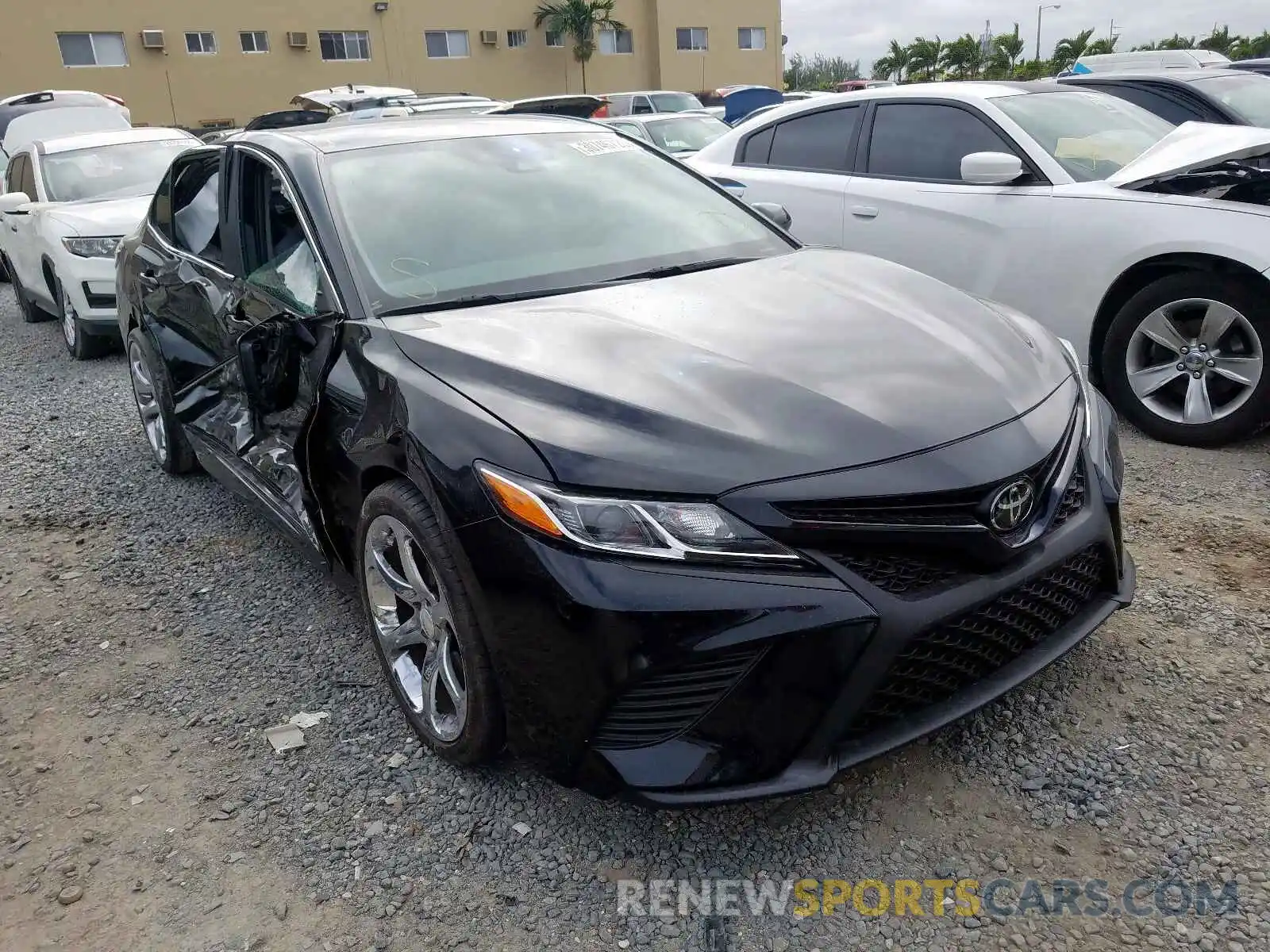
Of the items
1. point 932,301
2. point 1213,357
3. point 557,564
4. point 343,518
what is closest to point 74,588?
point 343,518

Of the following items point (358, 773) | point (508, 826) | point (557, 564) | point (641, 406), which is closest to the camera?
point (557, 564)

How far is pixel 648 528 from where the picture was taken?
196 centimetres

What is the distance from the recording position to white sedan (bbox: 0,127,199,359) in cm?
700

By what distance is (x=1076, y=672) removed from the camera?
2.72 metres

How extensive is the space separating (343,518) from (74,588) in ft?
5.42

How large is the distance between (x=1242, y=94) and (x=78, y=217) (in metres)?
8.18

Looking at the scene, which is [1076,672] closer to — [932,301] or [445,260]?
[932,301]

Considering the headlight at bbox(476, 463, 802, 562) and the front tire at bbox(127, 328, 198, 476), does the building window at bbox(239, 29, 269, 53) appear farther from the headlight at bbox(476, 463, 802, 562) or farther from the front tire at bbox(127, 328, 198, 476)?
the headlight at bbox(476, 463, 802, 562)

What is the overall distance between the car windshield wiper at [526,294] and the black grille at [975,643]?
1414mm

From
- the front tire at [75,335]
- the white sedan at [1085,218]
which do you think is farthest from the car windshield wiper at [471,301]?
the front tire at [75,335]

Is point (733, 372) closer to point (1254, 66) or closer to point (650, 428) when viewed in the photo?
point (650, 428)

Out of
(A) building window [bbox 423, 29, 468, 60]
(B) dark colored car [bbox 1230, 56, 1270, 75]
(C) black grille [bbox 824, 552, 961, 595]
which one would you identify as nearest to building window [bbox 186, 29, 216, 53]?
(A) building window [bbox 423, 29, 468, 60]

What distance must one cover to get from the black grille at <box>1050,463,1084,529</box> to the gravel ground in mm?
608

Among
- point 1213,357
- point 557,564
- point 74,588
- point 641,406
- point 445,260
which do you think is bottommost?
point 74,588
